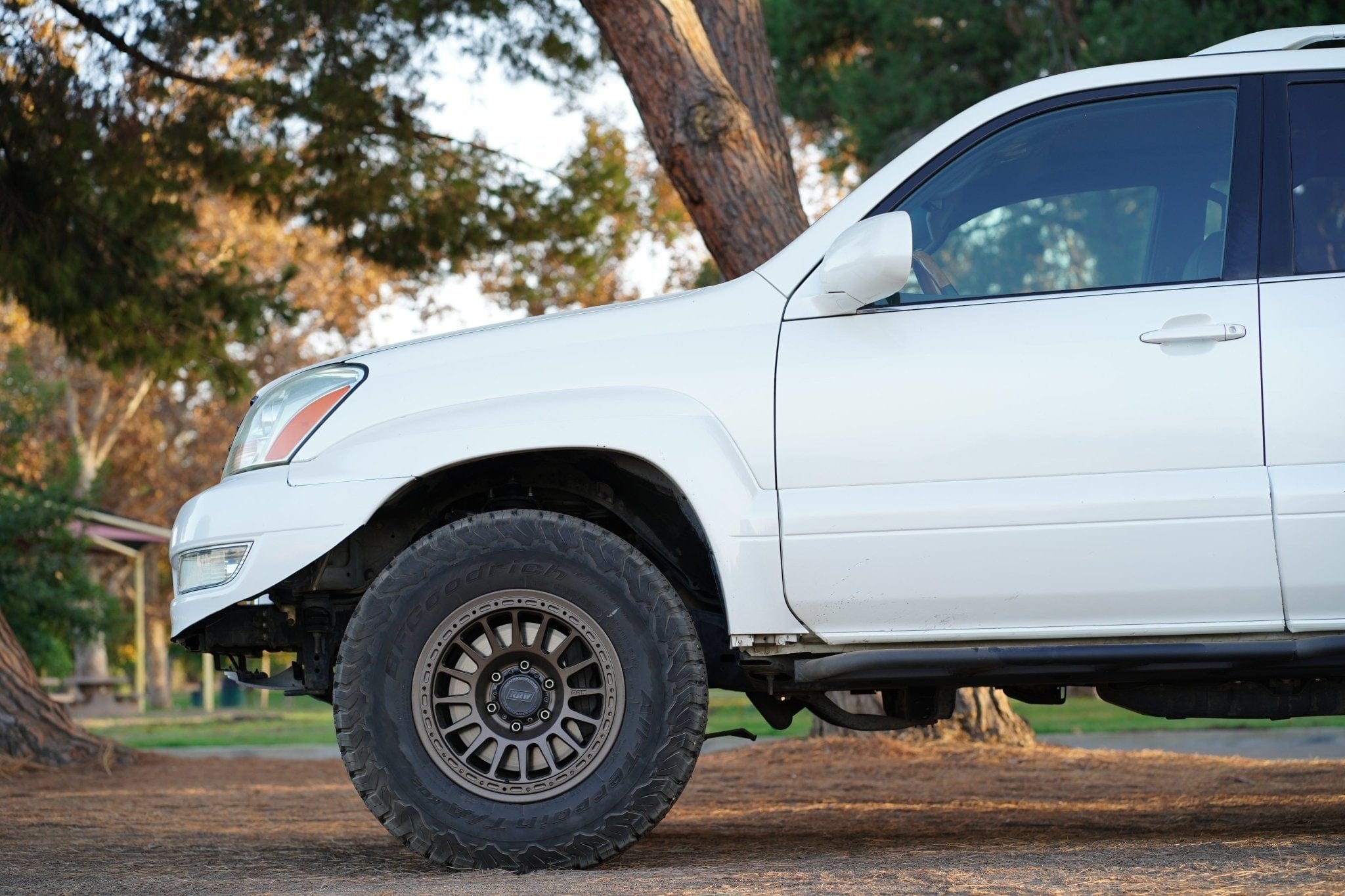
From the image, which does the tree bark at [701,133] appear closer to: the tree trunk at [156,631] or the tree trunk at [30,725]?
the tree trunk at [30,725]

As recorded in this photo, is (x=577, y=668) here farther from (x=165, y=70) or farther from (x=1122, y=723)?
(x=1122, y=723)

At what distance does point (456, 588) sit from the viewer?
12.5ft

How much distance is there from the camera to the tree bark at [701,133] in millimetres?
6789

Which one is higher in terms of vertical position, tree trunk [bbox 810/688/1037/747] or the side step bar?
the side step bar

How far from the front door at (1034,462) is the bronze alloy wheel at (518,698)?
614 mm

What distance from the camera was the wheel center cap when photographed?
379 cm

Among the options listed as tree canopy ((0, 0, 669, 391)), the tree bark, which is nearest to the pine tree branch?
tree canopy ((0, 0, 669, 391))

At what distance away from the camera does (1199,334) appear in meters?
3.69

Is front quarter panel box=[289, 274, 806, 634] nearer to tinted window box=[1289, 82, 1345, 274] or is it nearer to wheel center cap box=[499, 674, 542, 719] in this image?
wheel center cap box=[499, 674, 542, 719]

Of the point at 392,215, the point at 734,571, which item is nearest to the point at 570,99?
the point at 392,215

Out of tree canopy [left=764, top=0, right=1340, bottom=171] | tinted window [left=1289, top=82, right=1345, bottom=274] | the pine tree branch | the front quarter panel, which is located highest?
tree canopy [left=764, top=0, right=1340, bottom=171]

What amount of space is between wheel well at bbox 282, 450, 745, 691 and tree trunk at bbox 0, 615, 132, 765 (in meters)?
4.51

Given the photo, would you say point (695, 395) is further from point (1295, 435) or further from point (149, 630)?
point (149, 630)

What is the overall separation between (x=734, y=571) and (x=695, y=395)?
50cm
